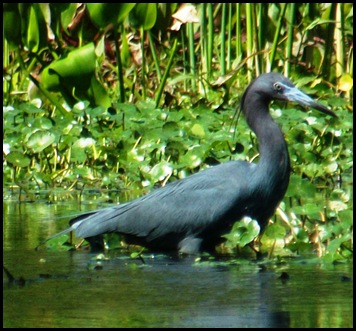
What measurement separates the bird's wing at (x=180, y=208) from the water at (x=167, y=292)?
0.54 feet

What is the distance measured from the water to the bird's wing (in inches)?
6.5

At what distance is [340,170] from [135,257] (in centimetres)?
252

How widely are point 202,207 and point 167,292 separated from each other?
1.32 m

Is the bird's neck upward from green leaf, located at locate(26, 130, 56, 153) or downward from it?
upward

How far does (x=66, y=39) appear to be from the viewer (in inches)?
497

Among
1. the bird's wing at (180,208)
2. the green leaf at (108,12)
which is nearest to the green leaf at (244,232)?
the bird's wing at (180,208)

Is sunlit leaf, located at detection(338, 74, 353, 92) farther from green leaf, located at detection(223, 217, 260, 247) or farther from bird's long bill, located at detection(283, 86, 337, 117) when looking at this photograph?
green leaf, located at detection(223, 217, 260, 247)

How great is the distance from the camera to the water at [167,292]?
4434mm

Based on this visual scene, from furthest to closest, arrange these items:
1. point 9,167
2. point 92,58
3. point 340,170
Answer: point 92,58, point 9,167, point 340,170

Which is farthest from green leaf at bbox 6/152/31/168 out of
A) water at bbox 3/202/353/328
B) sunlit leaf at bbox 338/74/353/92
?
sunlit leaf at bbox 338/74/353/92

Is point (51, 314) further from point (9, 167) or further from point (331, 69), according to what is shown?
point (331, 69)

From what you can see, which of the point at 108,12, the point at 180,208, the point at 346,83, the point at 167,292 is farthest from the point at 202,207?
the point at 346,83

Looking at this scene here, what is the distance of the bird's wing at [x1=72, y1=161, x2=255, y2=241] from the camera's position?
247 inches

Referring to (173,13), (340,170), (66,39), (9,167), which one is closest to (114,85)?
(66,39)
